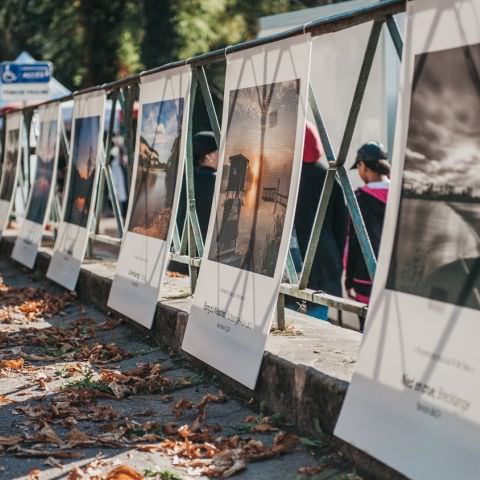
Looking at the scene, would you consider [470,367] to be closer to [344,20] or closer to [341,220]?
[344,20]

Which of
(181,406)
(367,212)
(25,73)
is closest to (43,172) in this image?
(367,212)

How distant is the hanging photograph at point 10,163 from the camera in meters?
12.6

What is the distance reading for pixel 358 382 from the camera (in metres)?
3.82

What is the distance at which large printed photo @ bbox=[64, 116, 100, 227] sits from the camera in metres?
8.78

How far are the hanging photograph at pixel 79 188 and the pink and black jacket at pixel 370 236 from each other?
2617 mm

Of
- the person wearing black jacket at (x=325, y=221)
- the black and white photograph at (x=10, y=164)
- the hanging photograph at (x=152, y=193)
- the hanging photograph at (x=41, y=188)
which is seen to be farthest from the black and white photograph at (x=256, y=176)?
the black and white photograph at (x=10, y=164)

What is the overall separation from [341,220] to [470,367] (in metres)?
3.99

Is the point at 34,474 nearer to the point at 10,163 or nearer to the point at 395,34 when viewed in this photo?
the point at 395,34

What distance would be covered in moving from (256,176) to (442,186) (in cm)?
178

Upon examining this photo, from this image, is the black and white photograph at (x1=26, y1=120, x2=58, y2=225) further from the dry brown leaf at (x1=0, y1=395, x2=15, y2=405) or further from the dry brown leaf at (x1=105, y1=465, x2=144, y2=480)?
the dry brown leaf at (x1=105, y1=465, x2=144, y2=480)

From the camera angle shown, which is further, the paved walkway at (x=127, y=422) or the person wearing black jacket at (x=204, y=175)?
the person wearing black jacket at (x=204, y=175)

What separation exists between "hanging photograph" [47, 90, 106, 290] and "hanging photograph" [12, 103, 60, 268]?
86 centimetres

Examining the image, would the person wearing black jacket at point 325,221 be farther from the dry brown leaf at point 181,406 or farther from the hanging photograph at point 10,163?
the hanging photograph at point 10,163

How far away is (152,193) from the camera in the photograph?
22.6 feet
